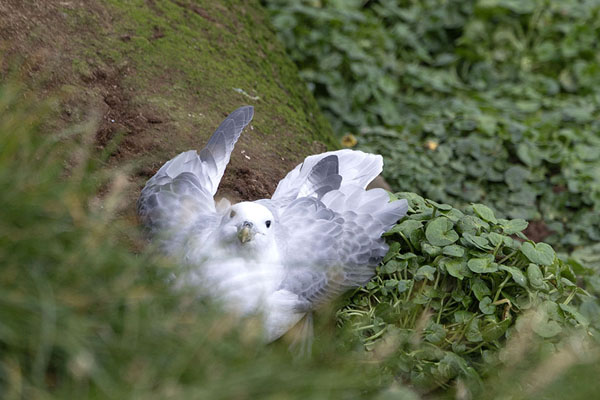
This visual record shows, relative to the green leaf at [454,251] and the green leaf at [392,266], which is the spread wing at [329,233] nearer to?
the green leaf at [392,266]

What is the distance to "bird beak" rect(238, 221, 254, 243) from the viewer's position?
8.73 ft

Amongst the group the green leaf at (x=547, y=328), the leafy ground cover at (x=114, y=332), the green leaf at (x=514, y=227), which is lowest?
the green leaf at (x=547, y=328)

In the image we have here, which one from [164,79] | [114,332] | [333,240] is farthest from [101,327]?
[164,79]

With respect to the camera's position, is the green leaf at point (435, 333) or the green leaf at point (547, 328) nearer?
the green leaf at point (547, 328)

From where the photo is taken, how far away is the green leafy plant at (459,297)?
274cm

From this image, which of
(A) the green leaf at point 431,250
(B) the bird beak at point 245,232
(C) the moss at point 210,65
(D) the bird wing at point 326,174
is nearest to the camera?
(B) the bird beak at point 245,232

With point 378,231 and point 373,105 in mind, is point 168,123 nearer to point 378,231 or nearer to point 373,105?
point 378,231

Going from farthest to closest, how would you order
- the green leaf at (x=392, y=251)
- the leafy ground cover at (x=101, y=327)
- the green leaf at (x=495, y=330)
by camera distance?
the green leaf at (x=392, y=251)
the green leaf at (x=495, y=330)
the leafy ground cover at (x=101, y=327)

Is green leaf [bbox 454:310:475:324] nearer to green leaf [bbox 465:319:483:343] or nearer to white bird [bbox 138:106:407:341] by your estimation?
green leaf [bbox 465:319:483:343]

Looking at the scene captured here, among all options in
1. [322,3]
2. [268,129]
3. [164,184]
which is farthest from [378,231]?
[322,3]

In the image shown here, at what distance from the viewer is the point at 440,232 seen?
3.11 metres

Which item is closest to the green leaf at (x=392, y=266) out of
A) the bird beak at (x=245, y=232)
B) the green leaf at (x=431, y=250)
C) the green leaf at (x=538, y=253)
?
the green leaf at (x=431, y=250)

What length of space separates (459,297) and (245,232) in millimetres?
→ 996

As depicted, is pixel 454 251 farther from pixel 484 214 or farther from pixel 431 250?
pixel 484 214
